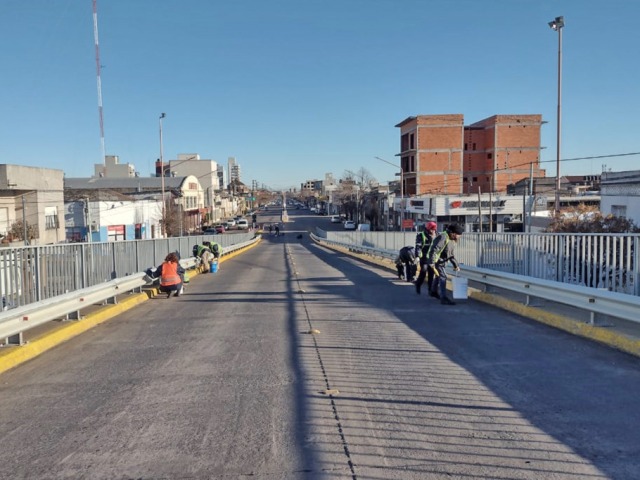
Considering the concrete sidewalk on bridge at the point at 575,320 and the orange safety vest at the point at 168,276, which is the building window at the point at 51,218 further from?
the concrete sidewalk on bridge at the point at 575,320

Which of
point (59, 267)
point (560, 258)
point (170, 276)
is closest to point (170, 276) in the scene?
point (170, 276)

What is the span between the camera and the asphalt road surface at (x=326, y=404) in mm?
3969

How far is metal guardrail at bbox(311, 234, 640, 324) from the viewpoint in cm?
698

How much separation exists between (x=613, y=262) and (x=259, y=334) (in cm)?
530

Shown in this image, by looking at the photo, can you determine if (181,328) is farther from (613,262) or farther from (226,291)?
(613,262)

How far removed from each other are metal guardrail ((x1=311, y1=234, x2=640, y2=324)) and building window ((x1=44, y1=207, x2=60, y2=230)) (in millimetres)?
32294

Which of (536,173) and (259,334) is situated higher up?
(536,173)

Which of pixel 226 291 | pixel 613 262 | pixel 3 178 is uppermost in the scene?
pixel 3 178

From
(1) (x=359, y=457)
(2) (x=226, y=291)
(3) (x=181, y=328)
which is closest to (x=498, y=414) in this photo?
(1) (x=359, y=457)

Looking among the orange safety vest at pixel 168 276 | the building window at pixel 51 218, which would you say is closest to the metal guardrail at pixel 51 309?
the orange safety vest at pixel 168 276

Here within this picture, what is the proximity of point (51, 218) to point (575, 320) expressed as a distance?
36.5 metres

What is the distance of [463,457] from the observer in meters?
4.00

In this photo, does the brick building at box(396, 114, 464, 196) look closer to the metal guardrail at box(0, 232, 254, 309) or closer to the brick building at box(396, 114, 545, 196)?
the brick building at box(396, 114, 545, 196)

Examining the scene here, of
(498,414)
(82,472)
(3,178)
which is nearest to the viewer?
(82,472)
